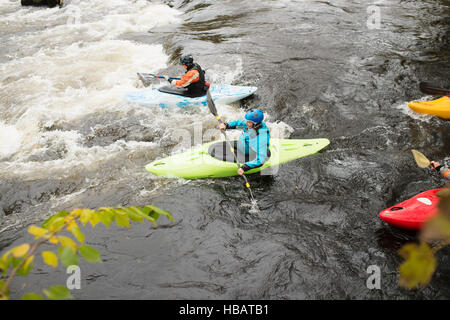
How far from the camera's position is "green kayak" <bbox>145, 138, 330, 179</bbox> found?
5141 millimetres

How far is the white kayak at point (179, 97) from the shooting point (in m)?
7.02

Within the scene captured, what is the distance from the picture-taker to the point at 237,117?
690 cm

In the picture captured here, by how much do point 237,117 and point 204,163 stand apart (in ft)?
6.79

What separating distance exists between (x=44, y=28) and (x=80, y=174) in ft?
31.9

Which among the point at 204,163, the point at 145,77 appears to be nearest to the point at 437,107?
the point at 204,163

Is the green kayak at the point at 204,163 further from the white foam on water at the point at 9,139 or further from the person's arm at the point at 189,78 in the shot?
the white foam on water at the point at 9,139

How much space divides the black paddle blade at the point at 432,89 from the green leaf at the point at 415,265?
7342 mm

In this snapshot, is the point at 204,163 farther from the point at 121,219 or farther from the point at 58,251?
the point at 58,251

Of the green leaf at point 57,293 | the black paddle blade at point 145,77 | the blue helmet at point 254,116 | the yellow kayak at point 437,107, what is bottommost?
the yellow kayak at point 437,107

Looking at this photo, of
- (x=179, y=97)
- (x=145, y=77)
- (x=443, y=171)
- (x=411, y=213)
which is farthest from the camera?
(x=145, y=77)

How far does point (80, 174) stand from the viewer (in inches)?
209

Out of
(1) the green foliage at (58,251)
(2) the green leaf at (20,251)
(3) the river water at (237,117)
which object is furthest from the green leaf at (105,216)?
(3) the river water at (237,117)

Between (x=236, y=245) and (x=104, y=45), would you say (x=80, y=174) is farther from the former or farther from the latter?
(x=104, y=45)

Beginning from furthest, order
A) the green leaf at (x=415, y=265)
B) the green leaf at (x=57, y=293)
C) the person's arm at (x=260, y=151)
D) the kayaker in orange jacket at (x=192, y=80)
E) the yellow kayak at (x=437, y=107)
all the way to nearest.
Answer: the kayaker in orange jacket at (x=192, y=80) < the yellow kayak at (x=437, y=107) < the person's arm at (x=260, y=151) < the green leaf at (x=57, y=293) < the green leaf at (x=415, y=265)
